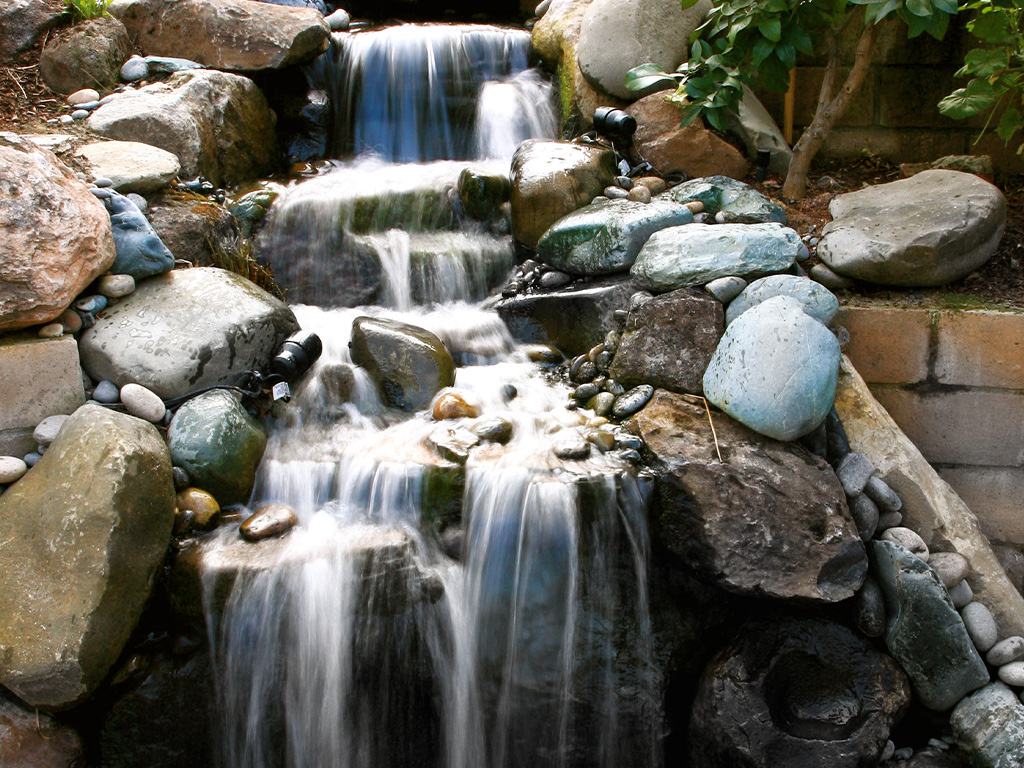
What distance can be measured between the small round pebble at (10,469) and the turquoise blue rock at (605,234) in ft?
7.93

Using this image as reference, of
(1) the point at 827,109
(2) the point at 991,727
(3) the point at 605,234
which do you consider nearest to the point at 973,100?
(1) the point at 827,109

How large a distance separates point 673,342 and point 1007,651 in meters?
1.59

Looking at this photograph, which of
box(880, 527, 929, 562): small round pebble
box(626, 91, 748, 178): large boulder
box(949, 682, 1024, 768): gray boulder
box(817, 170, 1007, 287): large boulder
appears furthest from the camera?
box(626, 91, 748, 178): large boulder

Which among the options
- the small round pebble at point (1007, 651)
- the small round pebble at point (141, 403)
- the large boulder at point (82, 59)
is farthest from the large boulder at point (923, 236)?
the large boulder at point (82, 59)

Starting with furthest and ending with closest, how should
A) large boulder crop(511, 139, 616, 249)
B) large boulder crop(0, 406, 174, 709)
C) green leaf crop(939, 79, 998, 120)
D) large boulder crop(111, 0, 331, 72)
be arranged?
large boulder crop(111, 0, 331, 72) → large boulder crop(511, 139, 616, 249) → green leaf crop(939, 79, 998, 120) → large boulder crop(0, 406, 174, 709)

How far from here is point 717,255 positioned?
3299mm

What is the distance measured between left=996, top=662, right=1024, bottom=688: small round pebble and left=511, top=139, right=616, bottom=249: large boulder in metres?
2.72

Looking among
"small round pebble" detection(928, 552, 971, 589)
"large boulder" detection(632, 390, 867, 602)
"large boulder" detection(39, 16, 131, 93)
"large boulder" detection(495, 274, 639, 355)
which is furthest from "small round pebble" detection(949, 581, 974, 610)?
"large boulder" detection(39, 16, 131, 93)

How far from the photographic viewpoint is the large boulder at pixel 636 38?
4.69m

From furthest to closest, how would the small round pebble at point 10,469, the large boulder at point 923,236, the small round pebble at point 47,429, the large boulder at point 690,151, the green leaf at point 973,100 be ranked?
the large boulder at point 690,151, the green leaf at point 973,100, the large boulder at point 923,236, the small round pebble at point 47,429, the small round pebble at point 10,469

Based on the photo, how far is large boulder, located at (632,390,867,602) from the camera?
2.65 m

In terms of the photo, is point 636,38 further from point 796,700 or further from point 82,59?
point 796,700

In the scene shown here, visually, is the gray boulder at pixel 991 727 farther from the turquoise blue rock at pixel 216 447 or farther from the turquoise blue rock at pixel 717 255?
the turquoise blue rock at pixel 216 447

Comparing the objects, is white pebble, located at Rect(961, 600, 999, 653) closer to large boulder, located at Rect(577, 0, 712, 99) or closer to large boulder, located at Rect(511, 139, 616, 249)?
large boulder, located at Rect(511, 139, 616, 249)
